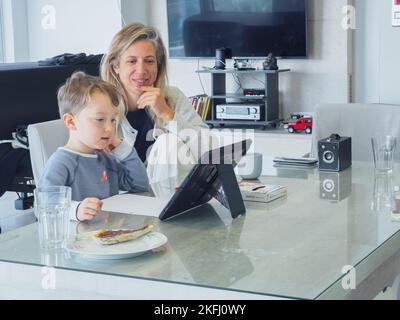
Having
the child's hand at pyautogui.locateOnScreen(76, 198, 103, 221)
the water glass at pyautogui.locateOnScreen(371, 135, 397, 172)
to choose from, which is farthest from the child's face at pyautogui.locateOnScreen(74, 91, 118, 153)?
the water glass at pyautogui.locateOnScreen(371, 135, 397, 172)

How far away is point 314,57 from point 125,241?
435cm

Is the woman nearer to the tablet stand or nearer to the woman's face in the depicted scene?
the woman's face

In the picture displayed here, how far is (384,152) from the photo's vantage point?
104 inches

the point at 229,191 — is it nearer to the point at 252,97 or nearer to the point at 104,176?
the point at 104,176

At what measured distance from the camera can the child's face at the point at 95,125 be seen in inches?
91.0

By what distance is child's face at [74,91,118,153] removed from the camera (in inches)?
91.0

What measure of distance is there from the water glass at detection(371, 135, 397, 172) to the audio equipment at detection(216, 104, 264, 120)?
3156mm

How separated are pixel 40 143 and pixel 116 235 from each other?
926 millimetres

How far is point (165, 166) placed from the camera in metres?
2.87

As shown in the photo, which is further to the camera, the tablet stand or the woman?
the woman

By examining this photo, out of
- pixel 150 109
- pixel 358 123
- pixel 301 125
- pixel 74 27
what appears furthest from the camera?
pixel 74 27

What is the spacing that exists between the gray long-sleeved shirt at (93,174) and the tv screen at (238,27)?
3.57 m

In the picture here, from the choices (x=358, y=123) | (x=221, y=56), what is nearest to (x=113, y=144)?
(x=358, y=123)

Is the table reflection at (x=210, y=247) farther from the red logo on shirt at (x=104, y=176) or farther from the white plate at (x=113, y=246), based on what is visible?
the red logo on shirt at (x=104, y=176)
